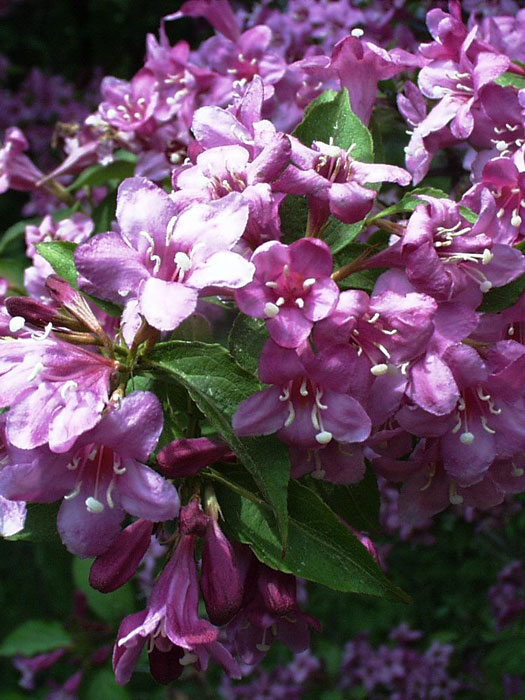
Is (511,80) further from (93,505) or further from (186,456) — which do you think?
(93,505)

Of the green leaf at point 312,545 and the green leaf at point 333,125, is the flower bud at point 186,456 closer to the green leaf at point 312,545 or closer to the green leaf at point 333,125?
the green leaf at point 312,545

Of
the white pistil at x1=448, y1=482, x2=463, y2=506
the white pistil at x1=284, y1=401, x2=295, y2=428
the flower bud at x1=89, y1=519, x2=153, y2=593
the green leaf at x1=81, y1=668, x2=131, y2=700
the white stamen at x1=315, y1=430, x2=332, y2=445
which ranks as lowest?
the green leaf at x1=81, y1=668, x2=131, y2=700

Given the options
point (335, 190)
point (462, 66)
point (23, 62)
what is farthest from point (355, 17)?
point (23, 62)

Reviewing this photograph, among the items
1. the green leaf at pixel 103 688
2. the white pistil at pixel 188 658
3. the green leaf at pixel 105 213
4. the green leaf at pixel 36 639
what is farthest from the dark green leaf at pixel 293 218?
the green leaf at pixel 36 639

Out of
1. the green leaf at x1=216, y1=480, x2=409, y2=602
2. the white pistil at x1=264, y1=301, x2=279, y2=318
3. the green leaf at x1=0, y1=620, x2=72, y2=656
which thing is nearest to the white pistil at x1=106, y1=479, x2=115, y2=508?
the green leaf at x1=216, y1=480, x2=409, y2=602

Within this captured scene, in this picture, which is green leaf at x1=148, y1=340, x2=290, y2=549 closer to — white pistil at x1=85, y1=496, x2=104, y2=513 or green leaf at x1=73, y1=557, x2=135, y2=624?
white pistil at x1=85, y1=496, x2=104, y2=513

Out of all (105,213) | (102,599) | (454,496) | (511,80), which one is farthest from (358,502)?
(102,599)

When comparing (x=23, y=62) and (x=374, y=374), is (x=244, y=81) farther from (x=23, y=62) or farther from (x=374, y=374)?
(x=23, y=62)
